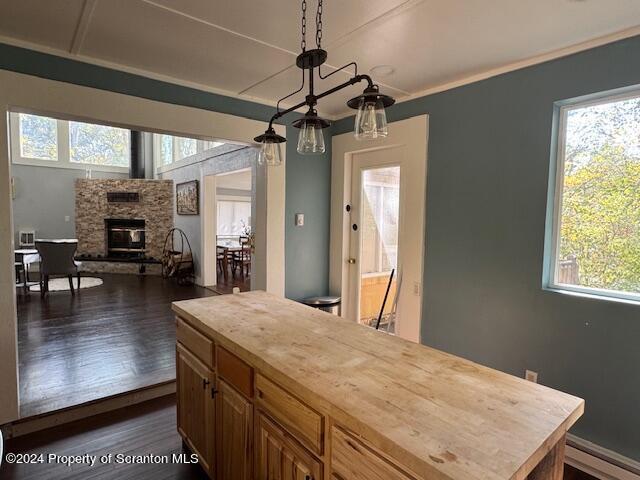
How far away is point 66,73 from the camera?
2.24 m

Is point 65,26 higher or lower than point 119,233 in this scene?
higher

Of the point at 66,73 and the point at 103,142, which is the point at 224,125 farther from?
the point at 103,142

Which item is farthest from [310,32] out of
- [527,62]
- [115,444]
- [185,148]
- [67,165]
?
[67,165]

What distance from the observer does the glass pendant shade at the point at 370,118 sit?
1264 millimetres

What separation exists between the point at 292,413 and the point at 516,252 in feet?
6.17

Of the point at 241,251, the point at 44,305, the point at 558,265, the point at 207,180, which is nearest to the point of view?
the point at 558,265

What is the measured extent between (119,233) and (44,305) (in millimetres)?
3679

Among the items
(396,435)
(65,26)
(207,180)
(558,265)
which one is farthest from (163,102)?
(207,180)

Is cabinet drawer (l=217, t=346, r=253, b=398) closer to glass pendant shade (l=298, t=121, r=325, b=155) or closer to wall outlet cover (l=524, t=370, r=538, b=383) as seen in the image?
glass pendant shade (l=298, t=121, r=325, b=155)

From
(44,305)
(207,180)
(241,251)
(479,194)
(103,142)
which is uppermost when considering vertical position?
(103,142)

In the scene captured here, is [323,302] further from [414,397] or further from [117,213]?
[117,213]

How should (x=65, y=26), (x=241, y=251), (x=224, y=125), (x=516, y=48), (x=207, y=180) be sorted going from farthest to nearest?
(x=241, y=251)
(x=207, y=180)
(x=224, y=125)
(x=516, y=48)
(x=65, y=26)

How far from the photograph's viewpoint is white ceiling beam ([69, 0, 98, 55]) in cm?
172

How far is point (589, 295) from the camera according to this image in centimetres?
202
